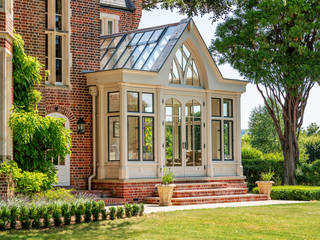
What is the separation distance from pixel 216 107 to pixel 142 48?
134 inches

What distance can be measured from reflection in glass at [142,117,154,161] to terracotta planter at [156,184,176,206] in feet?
5.52

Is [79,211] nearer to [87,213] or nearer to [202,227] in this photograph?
[87,213]

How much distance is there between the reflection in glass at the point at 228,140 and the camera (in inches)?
852

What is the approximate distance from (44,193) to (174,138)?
6179 mm

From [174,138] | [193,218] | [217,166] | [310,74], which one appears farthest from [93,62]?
[310,74]

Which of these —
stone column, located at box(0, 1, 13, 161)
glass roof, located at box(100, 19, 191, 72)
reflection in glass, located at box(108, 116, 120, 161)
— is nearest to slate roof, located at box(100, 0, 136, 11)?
glass roof, located at box(100, 19, 191, 72)

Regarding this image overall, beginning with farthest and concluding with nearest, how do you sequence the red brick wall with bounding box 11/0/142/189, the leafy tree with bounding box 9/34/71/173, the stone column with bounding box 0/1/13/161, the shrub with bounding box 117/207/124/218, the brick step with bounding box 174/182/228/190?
1. the brick step with bounding box 174/182/228/190
2. the red brick wall with bounding box 11/0/142/189
3. the leafy tree with bounding box 9/34/71/173
4. the stone column with bounding box 0/1/13/161
5. the shrub with bounding box 117/207/124/218

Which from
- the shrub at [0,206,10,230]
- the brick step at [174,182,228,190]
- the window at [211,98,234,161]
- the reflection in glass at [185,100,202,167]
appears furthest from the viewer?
the window at [211,98,234,161]

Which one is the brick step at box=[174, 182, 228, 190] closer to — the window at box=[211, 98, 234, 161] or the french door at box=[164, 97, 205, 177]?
the french door at box=[164, 97, 205, 177]

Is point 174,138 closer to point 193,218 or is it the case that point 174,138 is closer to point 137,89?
point 137,89

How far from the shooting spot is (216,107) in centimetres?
2148

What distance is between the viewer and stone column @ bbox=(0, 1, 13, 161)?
46.9ft

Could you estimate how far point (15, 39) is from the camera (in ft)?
50.5

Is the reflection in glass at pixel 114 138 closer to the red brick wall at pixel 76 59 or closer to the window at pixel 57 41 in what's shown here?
the red brick wall at pixel 76 59
